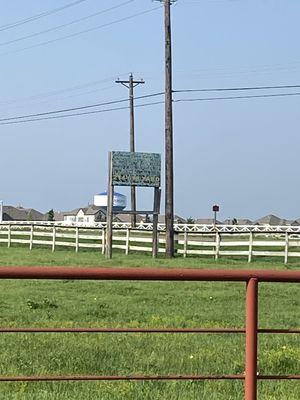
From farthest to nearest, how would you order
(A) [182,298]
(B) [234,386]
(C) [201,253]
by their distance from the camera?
(C) [201,253] < (A) [182,298] < (B) [234,386]

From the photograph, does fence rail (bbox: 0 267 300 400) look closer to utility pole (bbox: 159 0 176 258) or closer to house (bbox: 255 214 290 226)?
utility pole (bbox: 159 0 176 258)

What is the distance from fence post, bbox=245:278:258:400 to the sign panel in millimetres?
26801

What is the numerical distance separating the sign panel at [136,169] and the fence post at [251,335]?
87.9ft

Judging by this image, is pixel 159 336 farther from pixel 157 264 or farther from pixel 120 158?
pixel 120 158

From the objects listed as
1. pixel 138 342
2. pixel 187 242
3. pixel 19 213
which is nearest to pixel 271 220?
pixel 19 213

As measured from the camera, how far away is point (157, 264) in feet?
86.1

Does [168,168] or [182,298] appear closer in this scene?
[182,298]

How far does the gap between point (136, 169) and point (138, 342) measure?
867 inches

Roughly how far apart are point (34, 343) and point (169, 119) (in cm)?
2365

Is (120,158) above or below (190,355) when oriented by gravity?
above

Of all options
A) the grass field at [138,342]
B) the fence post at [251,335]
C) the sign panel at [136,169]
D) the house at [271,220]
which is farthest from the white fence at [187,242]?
the house at [271,220]

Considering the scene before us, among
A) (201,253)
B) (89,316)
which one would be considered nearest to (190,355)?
(89,316)

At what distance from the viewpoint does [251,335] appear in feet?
16.8

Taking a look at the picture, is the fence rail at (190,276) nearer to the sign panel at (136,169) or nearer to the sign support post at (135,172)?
Result: the sign support post at (135,172)
